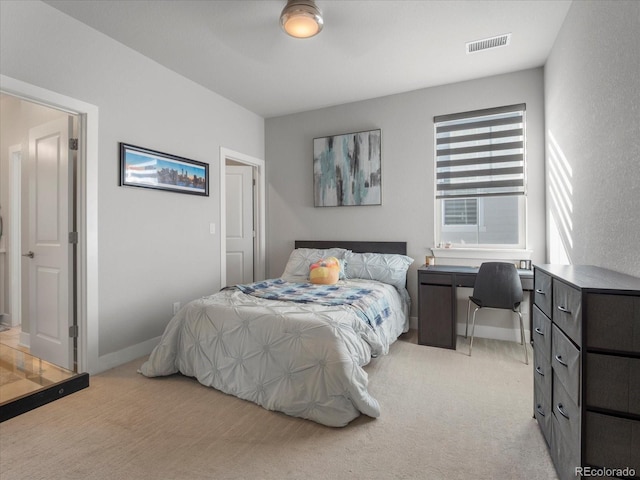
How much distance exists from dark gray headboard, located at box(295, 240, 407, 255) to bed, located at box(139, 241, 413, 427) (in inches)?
37.2

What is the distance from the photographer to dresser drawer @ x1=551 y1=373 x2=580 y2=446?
127 centimetres

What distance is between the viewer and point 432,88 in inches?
150

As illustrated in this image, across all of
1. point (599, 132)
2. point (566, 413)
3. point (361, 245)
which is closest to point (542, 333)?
point (566, 413)

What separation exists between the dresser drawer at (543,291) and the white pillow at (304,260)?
224 cm

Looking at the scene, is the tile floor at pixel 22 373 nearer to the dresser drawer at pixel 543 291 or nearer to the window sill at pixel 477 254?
the dresser drawer at pixel 543 291

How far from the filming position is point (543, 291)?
5.79 feet

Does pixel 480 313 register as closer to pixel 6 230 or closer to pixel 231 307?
pixel 231 307

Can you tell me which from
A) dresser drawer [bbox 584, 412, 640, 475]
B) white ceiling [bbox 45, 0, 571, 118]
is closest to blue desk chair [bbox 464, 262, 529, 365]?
dresser drawer [bbox 584, 412, 640, 475]

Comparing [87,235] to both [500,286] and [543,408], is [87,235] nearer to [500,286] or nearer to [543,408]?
[543,408]

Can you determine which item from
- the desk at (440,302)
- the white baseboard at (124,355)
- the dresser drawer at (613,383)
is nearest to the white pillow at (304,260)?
the desk at (440,302)

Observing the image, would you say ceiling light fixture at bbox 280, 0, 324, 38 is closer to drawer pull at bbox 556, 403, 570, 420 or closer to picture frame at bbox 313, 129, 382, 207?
picture frame at bbox 313, 129, 382, 207

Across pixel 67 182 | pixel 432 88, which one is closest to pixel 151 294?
pixel 67 182

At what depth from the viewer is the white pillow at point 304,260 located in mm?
3854

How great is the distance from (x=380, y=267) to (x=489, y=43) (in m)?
2.29
